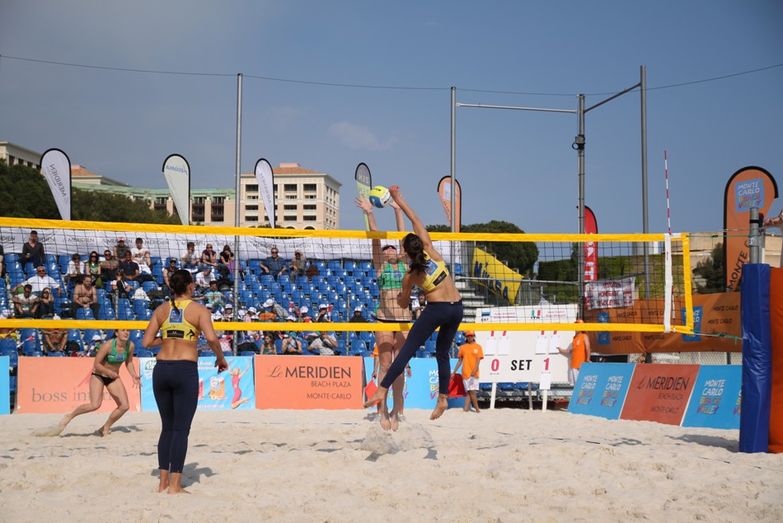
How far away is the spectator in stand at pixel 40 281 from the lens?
11000 mm

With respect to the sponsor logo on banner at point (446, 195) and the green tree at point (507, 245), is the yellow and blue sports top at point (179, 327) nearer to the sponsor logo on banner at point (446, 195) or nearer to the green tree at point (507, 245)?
the sponsor logo on banner at point (446, 195)

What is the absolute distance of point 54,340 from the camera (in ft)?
40.6

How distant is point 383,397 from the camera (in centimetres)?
629

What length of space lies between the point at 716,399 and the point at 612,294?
309cm

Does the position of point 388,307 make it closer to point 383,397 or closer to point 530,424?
point 383,397

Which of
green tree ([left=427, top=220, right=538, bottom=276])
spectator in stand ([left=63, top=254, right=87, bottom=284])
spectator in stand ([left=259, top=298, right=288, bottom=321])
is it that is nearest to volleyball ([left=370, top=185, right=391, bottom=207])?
spectator in stand ([left=259, top=298, right=288, bottom=321])

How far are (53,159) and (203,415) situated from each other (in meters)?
6.94

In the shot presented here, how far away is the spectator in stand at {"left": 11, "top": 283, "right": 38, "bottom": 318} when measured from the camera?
402 inches

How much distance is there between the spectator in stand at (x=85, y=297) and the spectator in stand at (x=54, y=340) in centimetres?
191

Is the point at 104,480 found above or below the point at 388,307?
below

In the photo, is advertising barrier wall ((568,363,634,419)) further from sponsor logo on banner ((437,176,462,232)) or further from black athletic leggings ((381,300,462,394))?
sponsor logo on banner ((437,176,462,232))

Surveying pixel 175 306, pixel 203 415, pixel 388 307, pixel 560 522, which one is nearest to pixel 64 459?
pixel 175 306

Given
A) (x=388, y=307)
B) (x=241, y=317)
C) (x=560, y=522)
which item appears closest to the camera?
(x=560, y=522)

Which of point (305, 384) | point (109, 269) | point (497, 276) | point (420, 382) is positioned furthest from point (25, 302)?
point (497, 276)
